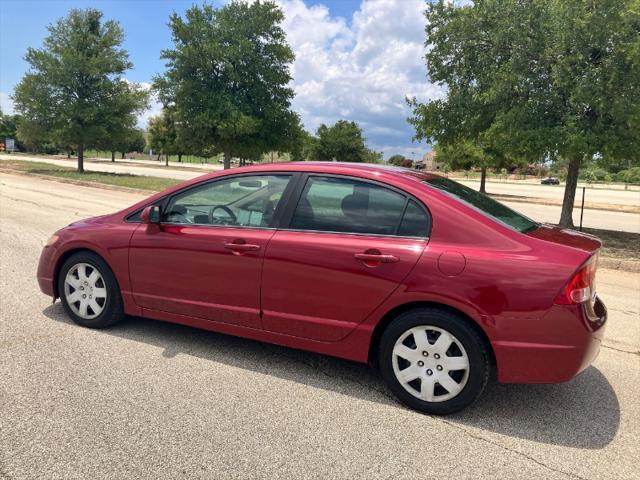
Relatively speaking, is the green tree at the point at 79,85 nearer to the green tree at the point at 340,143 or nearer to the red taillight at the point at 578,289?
the green tree at the point at 340,143

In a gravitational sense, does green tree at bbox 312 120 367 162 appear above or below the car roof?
above

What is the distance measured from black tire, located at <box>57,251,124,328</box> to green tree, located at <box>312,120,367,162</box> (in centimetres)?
3810

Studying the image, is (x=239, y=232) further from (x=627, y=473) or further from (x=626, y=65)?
(x=626, y=65)

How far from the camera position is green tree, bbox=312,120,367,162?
42.3 m

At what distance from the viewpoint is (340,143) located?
138ft

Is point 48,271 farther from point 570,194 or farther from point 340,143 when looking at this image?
point 340,143

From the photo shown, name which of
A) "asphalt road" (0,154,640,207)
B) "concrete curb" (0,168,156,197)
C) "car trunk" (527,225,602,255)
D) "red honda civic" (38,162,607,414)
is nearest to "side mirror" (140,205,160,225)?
"red honda civic" (38,162,607,414)

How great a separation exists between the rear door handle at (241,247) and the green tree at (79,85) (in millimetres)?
27381

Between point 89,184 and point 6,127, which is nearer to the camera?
point 89,184

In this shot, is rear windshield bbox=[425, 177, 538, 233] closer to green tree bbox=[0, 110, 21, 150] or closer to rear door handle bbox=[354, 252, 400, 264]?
rear door handle bbox=[354, 252, 400, 264]

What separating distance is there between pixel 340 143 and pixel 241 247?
130ft

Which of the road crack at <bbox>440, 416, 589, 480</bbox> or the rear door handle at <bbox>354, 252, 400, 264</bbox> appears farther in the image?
the rear door handle at <bbox>354, 252, 400, 264</bbox>

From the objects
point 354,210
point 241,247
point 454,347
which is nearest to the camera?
point 454,347

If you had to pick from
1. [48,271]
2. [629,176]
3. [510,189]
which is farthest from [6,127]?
[629,176]
